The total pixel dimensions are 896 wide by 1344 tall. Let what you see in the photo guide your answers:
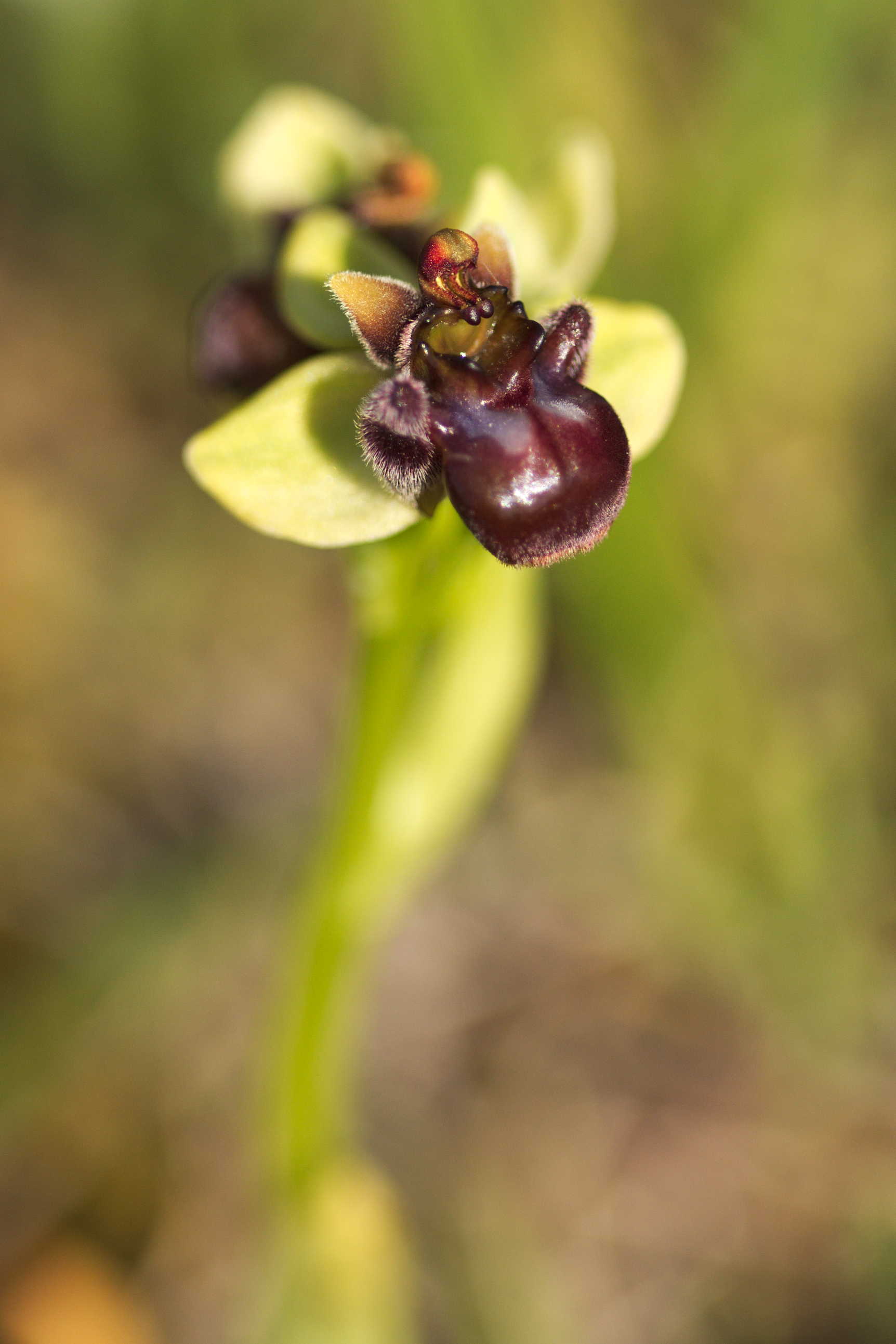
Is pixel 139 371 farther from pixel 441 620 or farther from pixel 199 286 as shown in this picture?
pixel 441 620

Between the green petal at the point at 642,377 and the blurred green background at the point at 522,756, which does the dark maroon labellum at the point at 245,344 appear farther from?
the blurred green background at the point at 522,756

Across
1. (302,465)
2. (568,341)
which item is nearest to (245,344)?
(302,465)

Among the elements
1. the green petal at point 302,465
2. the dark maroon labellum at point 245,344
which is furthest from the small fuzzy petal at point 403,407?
the dark maroon labellum at point 245,344

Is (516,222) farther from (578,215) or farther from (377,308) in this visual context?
(377,308)

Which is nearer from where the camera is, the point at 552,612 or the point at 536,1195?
the point at 536,1195

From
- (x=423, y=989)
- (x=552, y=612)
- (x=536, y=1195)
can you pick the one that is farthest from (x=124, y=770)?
(x=536, y=1195)
